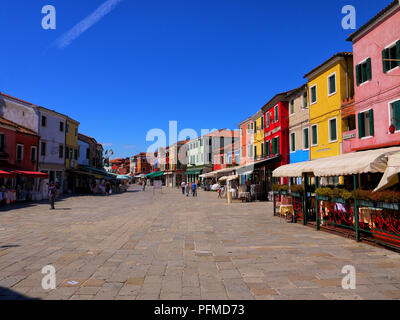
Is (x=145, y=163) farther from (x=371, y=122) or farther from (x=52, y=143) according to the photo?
(x=371, y=122)

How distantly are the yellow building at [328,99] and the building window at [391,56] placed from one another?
3.98m

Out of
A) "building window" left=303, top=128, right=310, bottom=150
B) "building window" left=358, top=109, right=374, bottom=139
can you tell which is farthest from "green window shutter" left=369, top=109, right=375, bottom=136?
"building window" left=303, top=128, right=310, bottom=150

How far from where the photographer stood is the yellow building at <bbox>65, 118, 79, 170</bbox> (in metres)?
36.8

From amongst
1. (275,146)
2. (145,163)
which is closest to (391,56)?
(275,146)

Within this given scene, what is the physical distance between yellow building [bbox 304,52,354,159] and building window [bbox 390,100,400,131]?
14.0 feet

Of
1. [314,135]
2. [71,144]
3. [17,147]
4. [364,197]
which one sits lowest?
[364,197]

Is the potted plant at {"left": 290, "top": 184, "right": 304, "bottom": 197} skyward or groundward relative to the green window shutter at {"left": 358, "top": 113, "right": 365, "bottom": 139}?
groundward

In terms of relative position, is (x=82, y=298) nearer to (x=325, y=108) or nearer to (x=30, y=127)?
(x=325, y=108)

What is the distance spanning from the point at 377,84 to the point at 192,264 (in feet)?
48.6

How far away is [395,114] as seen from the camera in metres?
14.7

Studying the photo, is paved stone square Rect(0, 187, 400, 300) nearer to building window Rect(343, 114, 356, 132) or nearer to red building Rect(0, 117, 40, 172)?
building window Rect(343, 114, 356, 132)

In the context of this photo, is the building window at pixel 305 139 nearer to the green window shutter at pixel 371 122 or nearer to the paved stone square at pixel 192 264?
the green window shutter at pixel 371 122

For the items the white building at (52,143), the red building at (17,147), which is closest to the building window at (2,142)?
the red building at (17,147)

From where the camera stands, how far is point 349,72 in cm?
1931
